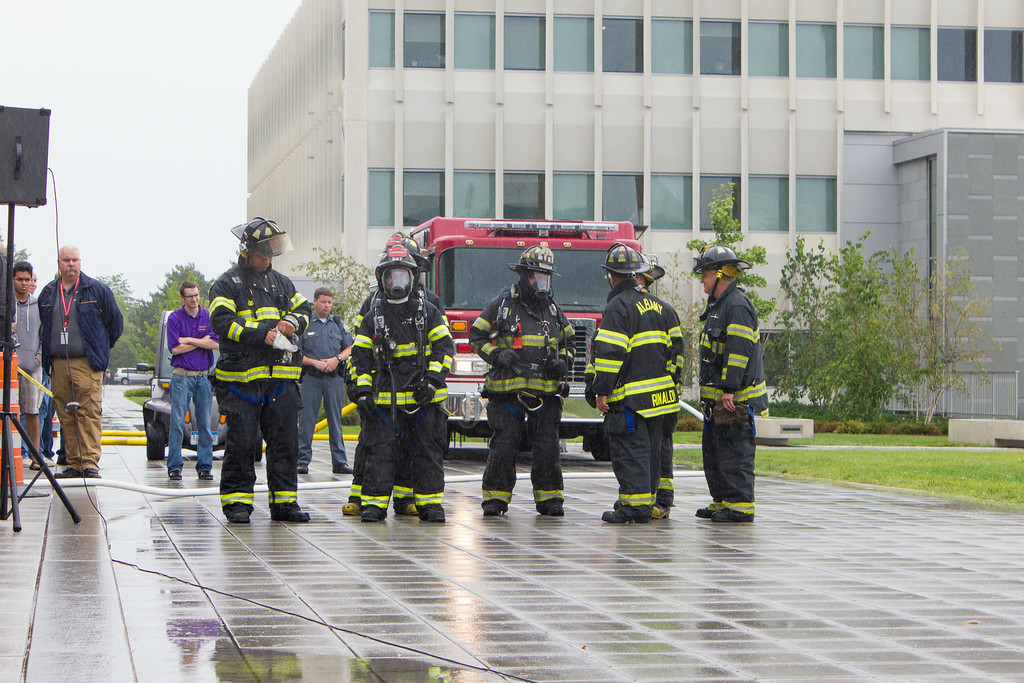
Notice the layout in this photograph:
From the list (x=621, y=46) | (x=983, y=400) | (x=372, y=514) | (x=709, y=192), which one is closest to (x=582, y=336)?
(x=372, y=514)

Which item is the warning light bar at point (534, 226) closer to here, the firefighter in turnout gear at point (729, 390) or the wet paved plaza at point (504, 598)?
the firefighter in turnout gear at point (729, 390)

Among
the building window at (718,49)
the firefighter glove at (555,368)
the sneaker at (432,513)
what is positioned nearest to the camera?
the sneaker at (432,513)

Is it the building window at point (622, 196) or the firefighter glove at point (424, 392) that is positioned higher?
the building window at point (622, 196)

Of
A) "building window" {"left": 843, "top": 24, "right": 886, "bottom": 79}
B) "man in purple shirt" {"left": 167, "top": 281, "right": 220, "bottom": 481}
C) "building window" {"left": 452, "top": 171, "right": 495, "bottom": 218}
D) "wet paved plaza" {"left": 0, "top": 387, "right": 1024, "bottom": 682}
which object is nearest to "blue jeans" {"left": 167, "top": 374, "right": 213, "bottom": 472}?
"man in purple shirt" {"left": 167, "top": 281, "right": 220, "bottom": 481}

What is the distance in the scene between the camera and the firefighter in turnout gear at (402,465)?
10.8 m

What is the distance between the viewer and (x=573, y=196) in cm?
4353

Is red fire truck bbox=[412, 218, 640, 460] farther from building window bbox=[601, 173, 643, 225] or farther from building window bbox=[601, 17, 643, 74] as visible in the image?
building window bbox=[601, 17, 643, 74]

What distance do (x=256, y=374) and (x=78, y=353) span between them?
12.9 ft

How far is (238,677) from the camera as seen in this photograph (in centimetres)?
512

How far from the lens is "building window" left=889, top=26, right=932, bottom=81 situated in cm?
4509

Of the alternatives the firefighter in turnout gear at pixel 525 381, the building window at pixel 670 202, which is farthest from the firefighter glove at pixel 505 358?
the building window at pixel 670 202

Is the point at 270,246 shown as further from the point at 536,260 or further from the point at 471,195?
the point at 471,195

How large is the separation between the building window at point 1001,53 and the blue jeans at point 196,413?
37.9 meters

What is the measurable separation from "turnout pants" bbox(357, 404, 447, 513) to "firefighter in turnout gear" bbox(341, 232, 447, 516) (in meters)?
0.12
